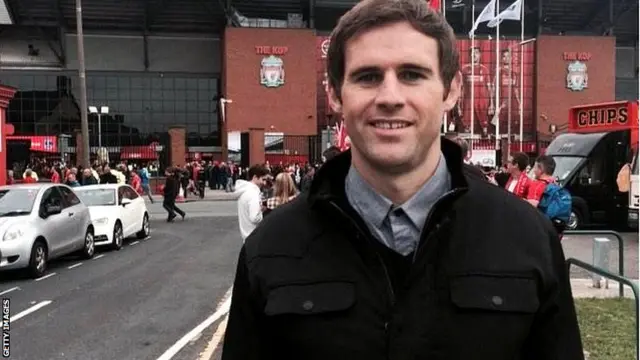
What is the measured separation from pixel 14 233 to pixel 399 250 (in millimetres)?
10212

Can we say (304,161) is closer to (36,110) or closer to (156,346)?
(36,110)

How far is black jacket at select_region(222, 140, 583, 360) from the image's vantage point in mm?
1636

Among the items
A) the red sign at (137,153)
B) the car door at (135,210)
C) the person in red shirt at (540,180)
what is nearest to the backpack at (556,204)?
the person in red shirt at (540,180)

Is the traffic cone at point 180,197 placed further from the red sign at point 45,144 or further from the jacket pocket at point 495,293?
the jacket pocket at point 495,293

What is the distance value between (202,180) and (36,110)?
2687cm

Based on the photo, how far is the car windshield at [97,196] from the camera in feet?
50.9

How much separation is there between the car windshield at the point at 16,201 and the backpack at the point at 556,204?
325 inches

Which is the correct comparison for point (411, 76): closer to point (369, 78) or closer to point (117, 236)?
point (369, 78)

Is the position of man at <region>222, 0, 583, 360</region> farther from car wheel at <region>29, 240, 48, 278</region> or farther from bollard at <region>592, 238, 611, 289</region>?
car wheel at <region>29, 240, 48, 278</region>

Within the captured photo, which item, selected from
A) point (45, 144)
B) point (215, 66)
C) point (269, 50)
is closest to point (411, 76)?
point (269, 50)

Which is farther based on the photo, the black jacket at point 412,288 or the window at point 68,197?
the window at point 68,197

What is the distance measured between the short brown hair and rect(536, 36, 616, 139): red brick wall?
2178 inches

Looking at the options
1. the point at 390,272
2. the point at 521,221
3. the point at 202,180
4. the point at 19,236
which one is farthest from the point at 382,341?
the point at 202,180

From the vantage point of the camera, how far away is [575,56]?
179 ft
